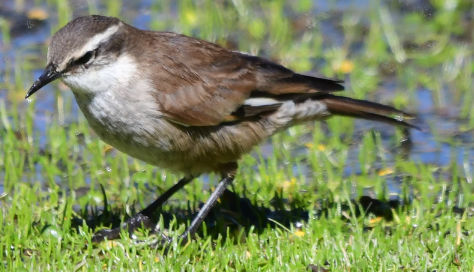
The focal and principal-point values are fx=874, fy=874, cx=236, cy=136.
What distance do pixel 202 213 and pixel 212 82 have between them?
1021mm

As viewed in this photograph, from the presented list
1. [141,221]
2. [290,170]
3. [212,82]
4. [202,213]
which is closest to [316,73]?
[290,170]

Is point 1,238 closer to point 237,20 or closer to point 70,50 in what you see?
point 70,50

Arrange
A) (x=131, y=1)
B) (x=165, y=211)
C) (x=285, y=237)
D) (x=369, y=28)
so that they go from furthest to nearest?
(x=131, y=1) → (x=369, y=28) → (x=165, y=211) → (x=285, y=237)

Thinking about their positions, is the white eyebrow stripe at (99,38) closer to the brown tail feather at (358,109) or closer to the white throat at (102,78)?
the white throat at (102,78)

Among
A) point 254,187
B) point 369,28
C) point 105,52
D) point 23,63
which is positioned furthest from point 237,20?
point 105,52

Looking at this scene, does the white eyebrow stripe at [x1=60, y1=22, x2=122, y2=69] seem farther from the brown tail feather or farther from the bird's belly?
the brown tail feather

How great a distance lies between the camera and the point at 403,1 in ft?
38.8

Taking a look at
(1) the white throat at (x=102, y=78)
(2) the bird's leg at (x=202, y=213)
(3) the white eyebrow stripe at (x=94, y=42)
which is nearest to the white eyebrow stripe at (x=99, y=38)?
(3) the white eyebrow stripe at (x=94, y=42)

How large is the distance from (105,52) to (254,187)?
78.8 inches

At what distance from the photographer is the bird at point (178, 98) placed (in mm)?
6262

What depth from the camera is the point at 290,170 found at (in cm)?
799

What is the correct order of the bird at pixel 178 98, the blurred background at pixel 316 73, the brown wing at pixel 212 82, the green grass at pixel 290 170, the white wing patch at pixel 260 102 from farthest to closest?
the blurred background at pixel 316 73
the white wing patch at pixel 260 102
the brown wing at pixel 212 82
the green grass at pixel 290 170
the bird at pixel 178 98

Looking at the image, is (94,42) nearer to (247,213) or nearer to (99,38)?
(99,38)

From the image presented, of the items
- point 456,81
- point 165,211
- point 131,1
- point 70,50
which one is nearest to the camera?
point 70,50
